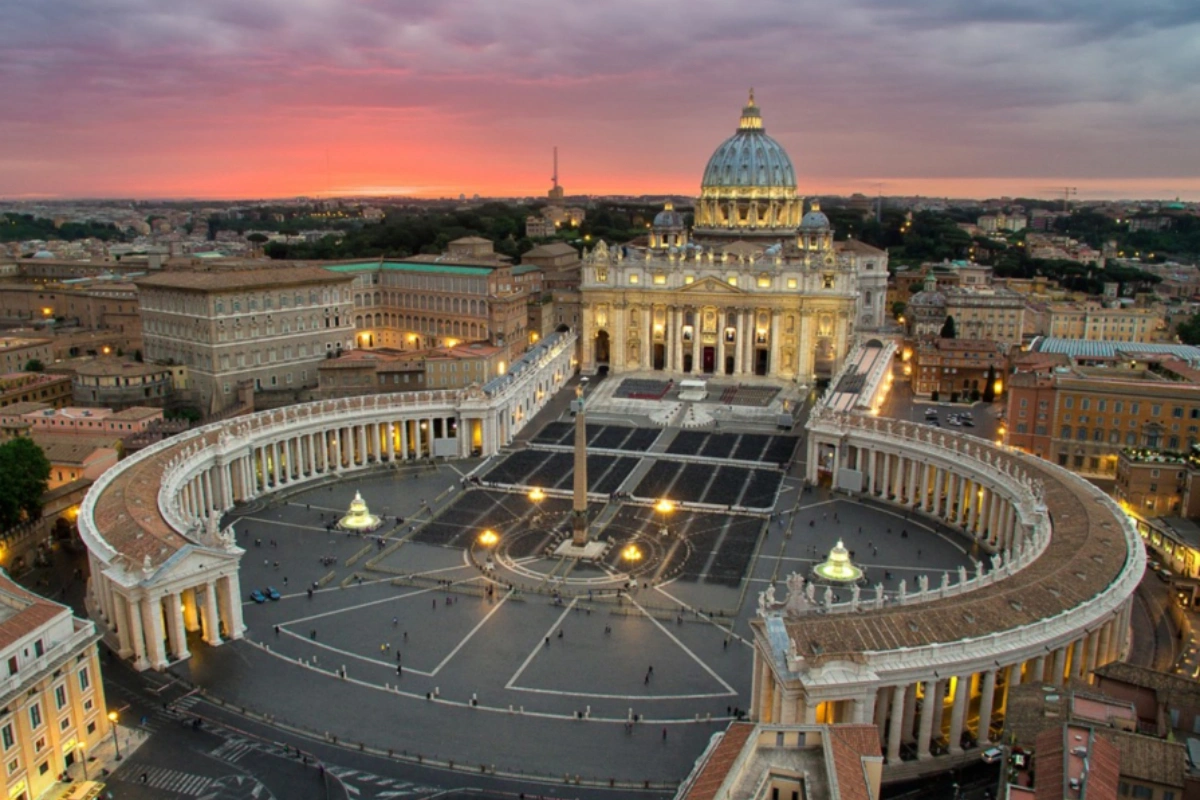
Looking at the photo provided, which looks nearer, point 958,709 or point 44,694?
point 44,694

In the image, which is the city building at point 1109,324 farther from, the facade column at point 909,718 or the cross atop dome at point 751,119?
the facade column at point 909,718

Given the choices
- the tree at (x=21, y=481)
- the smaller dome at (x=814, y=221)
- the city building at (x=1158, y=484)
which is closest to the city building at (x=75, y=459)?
the tree at (x=21, y=481)

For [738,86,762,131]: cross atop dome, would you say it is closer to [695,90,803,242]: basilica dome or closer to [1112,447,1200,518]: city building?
[695,90,803,242]: basilica dome

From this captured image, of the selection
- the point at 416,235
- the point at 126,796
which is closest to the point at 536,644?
the point at 126,796

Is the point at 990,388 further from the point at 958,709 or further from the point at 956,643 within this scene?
the point at 956,643

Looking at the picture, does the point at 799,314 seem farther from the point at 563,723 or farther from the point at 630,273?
the point at 563,723

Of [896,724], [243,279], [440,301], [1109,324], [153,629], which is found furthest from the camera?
[1109,324]

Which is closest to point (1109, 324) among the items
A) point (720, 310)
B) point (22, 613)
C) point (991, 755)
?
point (720, 310)
